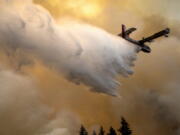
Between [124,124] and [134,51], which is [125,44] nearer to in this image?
[134,51]

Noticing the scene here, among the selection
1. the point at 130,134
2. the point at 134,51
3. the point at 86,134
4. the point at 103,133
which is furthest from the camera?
the point at 103,133

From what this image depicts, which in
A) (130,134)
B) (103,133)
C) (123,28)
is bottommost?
(130,134)

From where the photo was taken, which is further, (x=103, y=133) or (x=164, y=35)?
(x=103, y=133)

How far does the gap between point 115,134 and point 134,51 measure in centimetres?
2512

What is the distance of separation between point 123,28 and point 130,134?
90.6ft

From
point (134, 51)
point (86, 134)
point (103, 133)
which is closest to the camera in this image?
point (134, 51)

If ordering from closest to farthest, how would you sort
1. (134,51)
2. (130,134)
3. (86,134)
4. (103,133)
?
(134,51)
(130,134)
(86,134)
(103,133)

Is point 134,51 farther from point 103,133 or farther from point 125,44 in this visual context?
point 103,133

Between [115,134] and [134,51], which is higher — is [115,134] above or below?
below

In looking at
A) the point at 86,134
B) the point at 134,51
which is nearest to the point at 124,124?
the point at 86,134

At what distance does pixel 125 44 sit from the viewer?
267 feet

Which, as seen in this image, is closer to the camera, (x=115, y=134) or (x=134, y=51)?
(x=134, y=51)

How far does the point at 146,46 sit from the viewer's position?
81.6m

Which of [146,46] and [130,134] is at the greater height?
[146,46]
